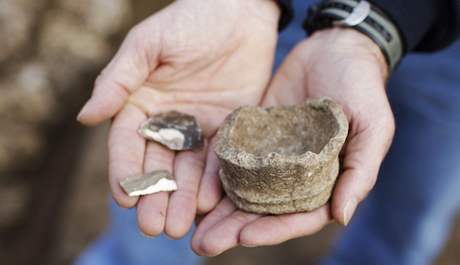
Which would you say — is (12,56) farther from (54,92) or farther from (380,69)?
(380,69)

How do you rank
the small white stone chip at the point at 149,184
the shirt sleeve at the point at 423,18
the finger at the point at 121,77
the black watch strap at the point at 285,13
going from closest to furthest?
the small white stone chip at the point at 149,184 < the finger at the point at 121,77 < the shirt sleeve at the point at 423,18 < the black watch strap at the point at 285,13

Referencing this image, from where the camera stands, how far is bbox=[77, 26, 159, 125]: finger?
193cm

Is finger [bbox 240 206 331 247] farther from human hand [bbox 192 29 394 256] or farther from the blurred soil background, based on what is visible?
the blurred soil background

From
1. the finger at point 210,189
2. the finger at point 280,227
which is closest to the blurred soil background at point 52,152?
the finger at point 210,189

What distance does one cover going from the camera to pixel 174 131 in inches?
79.0

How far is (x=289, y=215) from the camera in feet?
5.90

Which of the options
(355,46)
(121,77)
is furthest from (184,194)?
(355,46)

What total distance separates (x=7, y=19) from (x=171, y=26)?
175cm

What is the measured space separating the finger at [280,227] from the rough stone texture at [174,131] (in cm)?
41

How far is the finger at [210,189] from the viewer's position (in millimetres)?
1854

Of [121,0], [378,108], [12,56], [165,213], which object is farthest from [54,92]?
[378,108]

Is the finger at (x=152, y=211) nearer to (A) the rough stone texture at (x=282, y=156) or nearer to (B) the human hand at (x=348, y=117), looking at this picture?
(B) the human hand at (x=348, y=117)

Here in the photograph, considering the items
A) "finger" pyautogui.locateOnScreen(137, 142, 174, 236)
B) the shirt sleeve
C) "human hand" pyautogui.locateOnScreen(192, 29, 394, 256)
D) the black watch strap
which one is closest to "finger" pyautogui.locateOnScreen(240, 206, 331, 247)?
"human hand" pyautogui.locateOnScreen(192, 29, 394, 256)

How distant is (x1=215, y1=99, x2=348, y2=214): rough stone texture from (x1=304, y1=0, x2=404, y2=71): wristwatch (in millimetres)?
352
